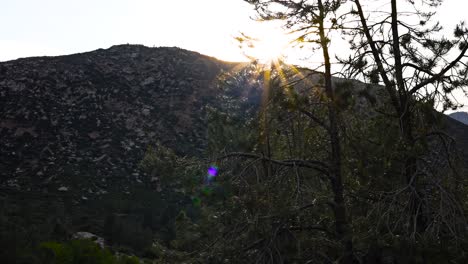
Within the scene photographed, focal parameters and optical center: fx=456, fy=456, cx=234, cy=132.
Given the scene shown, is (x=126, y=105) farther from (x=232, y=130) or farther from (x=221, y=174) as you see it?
(x=221, y=174)

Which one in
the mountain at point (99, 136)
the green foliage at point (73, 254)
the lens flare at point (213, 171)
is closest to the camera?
the lens flare at point (213, 171)

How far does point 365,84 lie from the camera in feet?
24.9

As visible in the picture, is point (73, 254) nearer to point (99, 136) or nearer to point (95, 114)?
point (99, 136)

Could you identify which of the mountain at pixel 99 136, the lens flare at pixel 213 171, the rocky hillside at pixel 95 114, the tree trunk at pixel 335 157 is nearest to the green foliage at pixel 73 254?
the mountain at pixel 99 136

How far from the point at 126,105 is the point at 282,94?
101ft

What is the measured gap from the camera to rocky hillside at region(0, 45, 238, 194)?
91.0 feet

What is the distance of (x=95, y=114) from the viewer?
114 ft

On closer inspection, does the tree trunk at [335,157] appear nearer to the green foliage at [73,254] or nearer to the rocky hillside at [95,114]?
the green foliage at [73,254]

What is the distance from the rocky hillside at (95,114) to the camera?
91.0 ft

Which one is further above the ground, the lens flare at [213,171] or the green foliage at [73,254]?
the lens flare at [213,171]

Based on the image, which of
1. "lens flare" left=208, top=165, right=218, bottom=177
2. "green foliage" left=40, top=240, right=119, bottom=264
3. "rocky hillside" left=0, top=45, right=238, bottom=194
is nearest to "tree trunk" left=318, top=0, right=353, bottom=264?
"lens flare" left=208, top=165, right=218, bottom=177

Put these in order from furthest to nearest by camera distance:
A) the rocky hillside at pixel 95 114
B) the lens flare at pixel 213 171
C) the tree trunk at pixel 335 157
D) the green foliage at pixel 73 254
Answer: the rocky hillside at pixel 95 114
the green foliage at pixel 73 254
the lens flare at pixel 213 171
the tree trunk at pixel 335 157

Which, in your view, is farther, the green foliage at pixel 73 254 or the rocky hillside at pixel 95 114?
the rocky hillside at pixel 95 114

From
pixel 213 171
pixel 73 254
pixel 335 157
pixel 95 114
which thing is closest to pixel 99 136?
pixel 95 114
